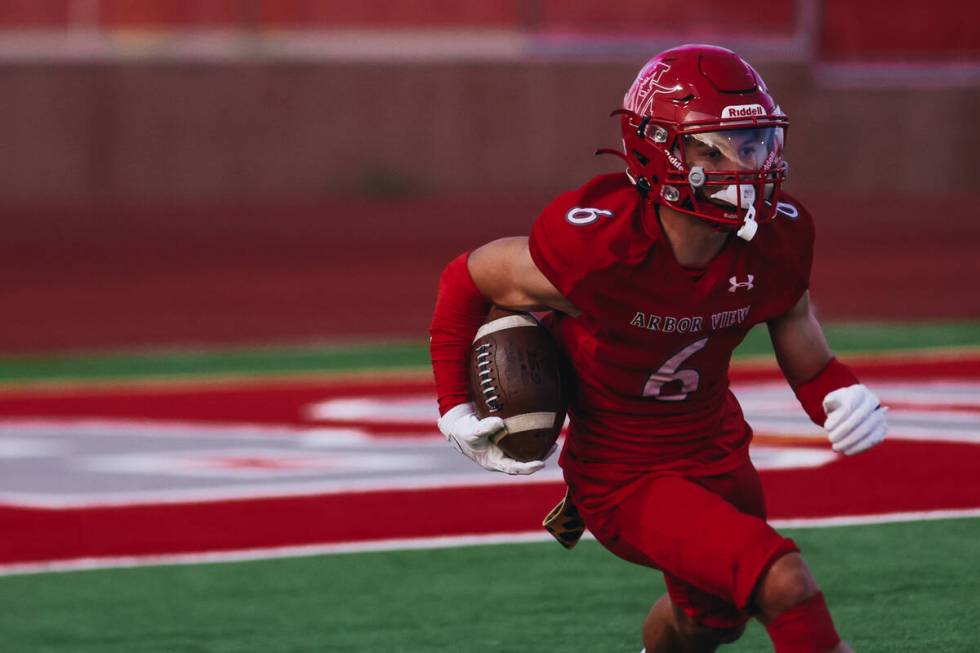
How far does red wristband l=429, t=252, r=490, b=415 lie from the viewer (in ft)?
14.7

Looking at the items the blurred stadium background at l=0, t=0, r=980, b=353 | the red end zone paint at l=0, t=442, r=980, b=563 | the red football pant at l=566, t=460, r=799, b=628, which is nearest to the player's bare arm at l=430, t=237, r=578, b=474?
the red football pant at l=566, t=460, r=799, b=628

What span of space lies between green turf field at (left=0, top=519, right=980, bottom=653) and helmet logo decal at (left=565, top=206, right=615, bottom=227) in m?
1.56

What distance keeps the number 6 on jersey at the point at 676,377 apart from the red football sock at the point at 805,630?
85 cm

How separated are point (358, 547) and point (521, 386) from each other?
2.38 m

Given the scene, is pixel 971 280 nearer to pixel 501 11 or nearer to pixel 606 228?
pixel 501 11

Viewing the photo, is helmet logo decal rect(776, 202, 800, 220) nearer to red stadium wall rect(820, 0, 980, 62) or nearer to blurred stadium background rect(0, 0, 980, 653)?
blurred stadium background rect(0, 0, 980, 653)

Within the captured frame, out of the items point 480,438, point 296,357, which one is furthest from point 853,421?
point 296,357

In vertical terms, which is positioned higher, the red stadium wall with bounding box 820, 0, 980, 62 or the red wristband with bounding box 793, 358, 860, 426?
the red wristband with bounding box 793, 358, 860, 426

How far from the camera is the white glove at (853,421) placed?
4148 millimetres

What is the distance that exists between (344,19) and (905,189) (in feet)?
21.8

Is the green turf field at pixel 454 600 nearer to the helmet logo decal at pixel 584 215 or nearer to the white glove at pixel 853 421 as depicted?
the white glove at pixel 853 421

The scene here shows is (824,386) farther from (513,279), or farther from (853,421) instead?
(513,279)

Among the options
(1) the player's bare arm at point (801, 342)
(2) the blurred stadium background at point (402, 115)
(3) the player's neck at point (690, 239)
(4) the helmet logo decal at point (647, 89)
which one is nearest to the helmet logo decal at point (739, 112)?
(4) the helmet logo decal at point (647, 89)

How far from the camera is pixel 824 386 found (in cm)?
432
